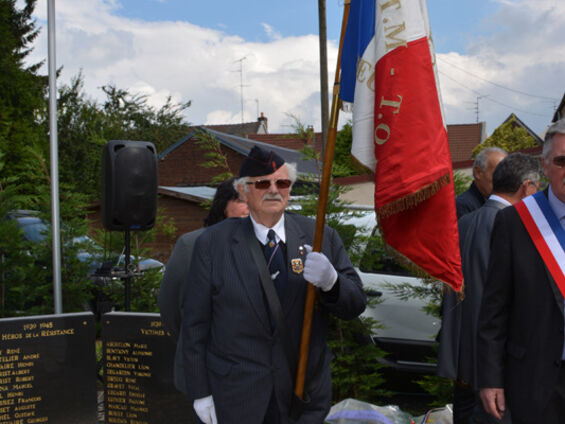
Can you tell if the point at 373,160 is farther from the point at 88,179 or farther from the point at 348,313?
the point at 88,179

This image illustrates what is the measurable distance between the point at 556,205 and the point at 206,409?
173 cm

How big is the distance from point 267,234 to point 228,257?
0.22 m

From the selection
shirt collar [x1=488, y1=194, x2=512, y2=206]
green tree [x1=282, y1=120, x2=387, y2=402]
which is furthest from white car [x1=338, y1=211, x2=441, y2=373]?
shirt collar [x1=488, y1=194, x2=512, y2=206]

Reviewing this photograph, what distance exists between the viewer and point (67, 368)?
457 centimetres

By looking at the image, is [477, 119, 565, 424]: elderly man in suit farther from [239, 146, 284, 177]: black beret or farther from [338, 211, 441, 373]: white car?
[338, 211, 441, 373]: white car

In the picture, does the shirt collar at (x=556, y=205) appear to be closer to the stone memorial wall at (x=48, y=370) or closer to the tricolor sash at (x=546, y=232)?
the tricolor sash at (x=546, y=232)

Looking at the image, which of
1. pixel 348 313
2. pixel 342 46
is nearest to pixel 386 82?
pixel 342 46

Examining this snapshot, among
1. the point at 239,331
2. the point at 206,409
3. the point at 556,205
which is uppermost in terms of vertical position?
the point at 556,205

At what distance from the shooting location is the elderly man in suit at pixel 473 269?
3.32m

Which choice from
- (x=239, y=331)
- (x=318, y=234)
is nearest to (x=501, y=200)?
(x=318, y=234)

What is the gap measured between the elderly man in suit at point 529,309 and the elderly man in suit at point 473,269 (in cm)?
81

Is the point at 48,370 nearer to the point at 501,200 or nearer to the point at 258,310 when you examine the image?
the point at 258,310

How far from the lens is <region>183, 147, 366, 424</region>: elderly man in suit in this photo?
2506 mm

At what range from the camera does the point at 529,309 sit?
233cm
